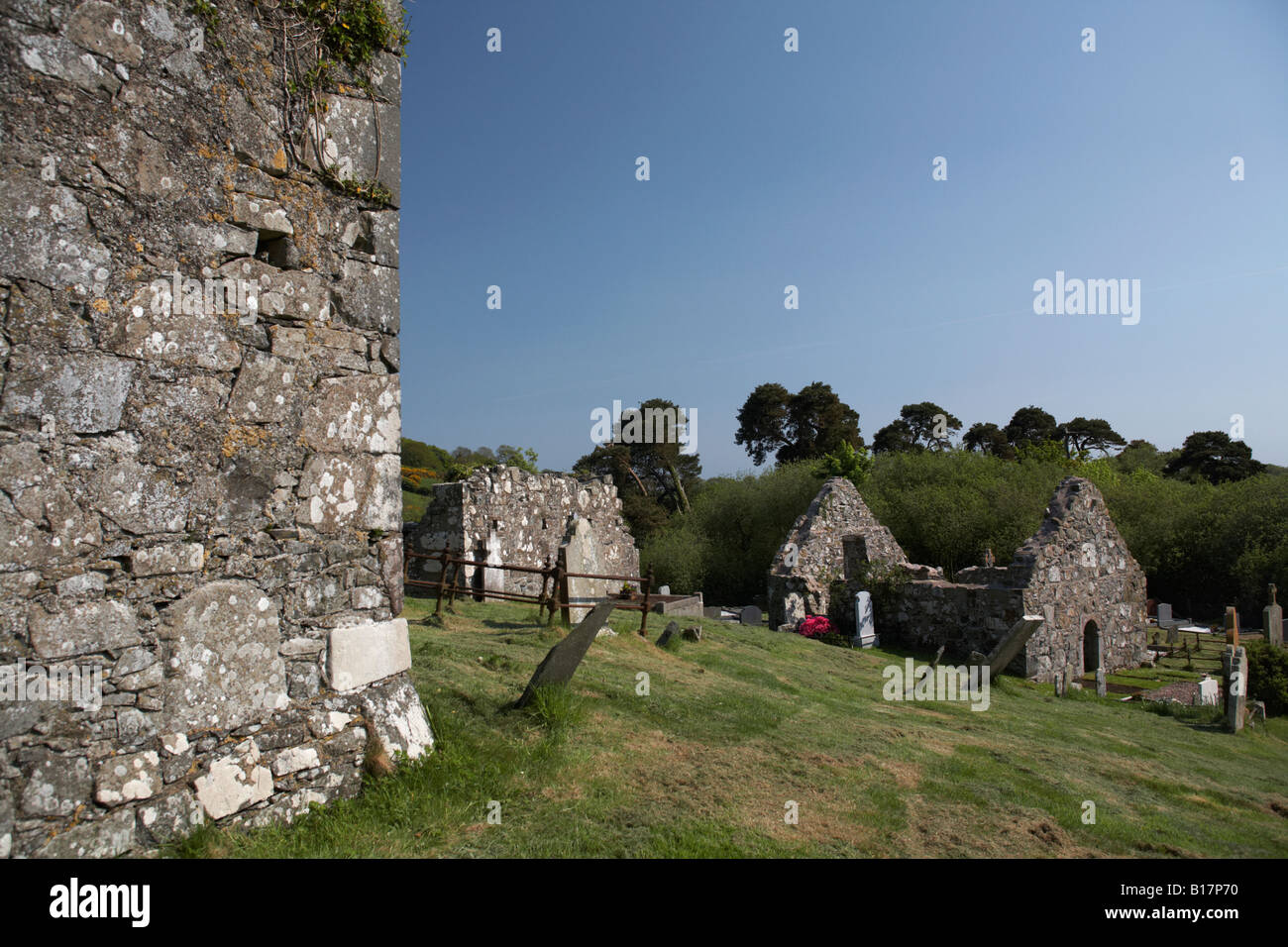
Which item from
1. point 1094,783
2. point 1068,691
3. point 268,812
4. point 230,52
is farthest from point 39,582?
point 1068,691

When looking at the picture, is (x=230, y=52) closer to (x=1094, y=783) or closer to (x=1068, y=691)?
(x=1094, y=783)

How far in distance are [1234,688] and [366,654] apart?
12.8m

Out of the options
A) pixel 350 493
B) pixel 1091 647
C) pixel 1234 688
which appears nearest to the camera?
pixel 350 493

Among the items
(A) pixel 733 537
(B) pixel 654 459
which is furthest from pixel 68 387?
(B) pixel 654 459

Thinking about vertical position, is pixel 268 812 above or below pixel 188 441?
below

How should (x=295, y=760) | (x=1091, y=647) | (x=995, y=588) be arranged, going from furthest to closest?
(x=1091, y=647) → (x=995, y=588) → (x=295, y=760)

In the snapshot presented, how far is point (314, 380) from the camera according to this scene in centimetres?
450

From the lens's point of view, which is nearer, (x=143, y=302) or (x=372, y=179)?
(x=143, y=302)

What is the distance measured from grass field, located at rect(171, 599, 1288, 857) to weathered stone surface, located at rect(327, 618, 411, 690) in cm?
65

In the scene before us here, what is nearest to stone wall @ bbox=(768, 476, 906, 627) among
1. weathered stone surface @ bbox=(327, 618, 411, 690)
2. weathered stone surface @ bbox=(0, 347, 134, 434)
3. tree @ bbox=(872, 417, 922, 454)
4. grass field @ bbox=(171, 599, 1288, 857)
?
grass field @ bbox=(171, 599, 1288, 857)

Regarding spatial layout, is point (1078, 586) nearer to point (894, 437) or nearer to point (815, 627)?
point (815, 627)

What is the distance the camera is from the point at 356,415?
15.4 feet

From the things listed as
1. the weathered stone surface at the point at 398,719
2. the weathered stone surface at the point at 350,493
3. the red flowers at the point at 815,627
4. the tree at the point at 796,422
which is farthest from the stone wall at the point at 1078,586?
the tree at the point at 796,422

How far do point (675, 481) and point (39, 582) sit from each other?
132 feet
